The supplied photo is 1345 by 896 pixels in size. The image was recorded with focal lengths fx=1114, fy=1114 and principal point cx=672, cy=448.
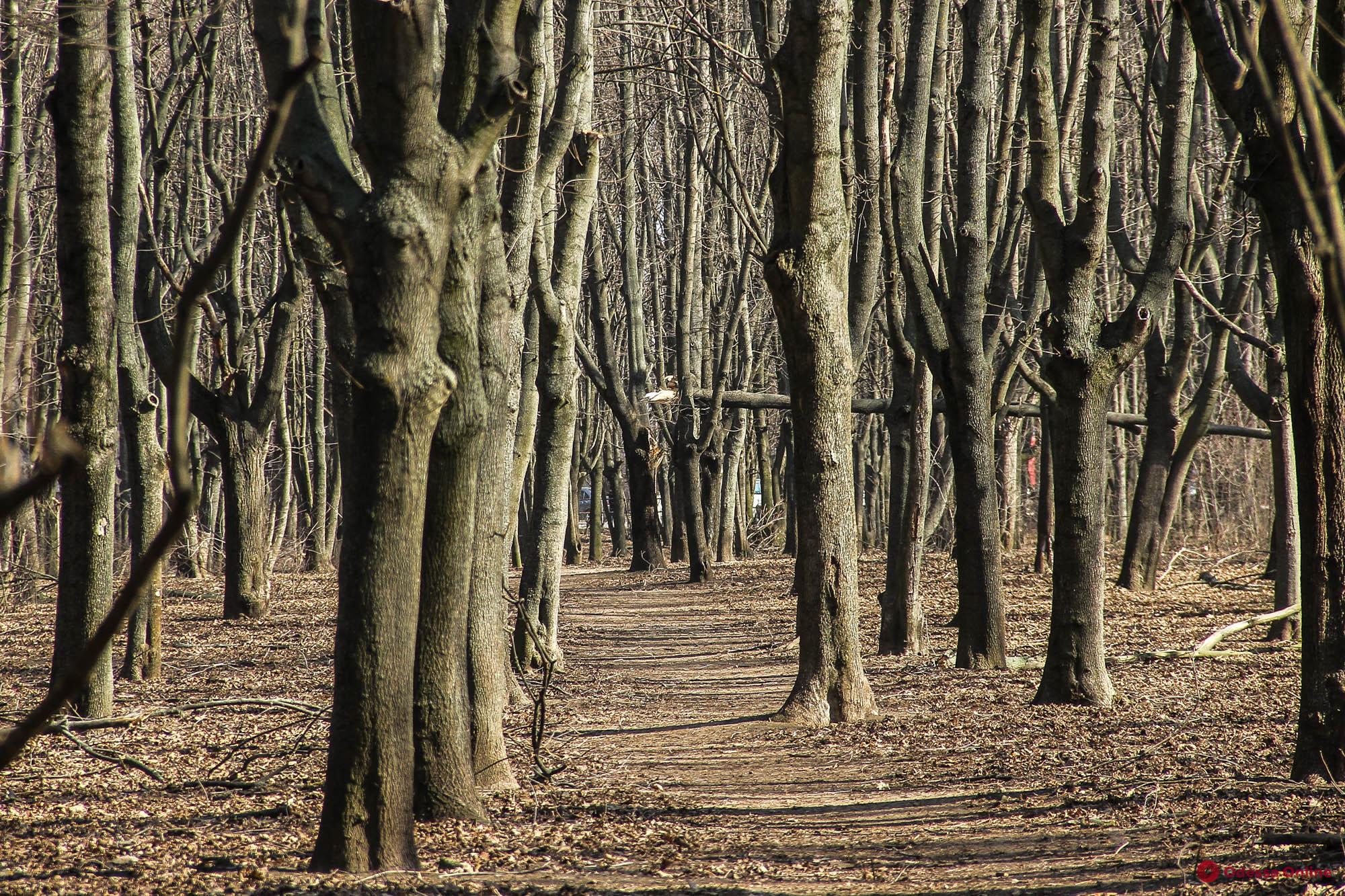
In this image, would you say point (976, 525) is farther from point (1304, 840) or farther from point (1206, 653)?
point (1304, 840)

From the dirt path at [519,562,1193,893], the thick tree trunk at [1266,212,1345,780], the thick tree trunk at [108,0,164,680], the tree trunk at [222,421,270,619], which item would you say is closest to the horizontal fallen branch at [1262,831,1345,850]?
the dirt path at [519,562,1193,893]

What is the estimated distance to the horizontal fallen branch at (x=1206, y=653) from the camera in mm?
9305

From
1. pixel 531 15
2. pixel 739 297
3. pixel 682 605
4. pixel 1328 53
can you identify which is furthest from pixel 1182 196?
pixel 739 297

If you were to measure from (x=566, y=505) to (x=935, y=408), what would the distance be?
967cm

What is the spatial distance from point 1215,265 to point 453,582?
13.6 meters

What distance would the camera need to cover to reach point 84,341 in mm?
6512

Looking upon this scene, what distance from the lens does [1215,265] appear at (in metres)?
15.1

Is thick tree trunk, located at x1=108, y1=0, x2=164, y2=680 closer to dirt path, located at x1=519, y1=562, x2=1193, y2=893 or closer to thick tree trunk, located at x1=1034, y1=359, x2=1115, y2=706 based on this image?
dirt path, located at x1=519, y1=562, x2=1193, y2=893

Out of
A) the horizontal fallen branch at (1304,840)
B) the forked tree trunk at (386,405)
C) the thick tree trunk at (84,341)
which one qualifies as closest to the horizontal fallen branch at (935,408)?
the thick tree trunk at (84,341)

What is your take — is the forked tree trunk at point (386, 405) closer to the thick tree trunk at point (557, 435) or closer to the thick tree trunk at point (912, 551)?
the thick tree trunk at point (557, 435)

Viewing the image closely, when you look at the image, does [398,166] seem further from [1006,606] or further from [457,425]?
[1006,606]

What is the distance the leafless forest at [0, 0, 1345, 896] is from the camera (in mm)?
3914

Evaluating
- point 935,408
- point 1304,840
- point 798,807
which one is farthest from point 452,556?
point 935,408

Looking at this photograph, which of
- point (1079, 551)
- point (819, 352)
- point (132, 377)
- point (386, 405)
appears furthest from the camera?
point (132, 377)
